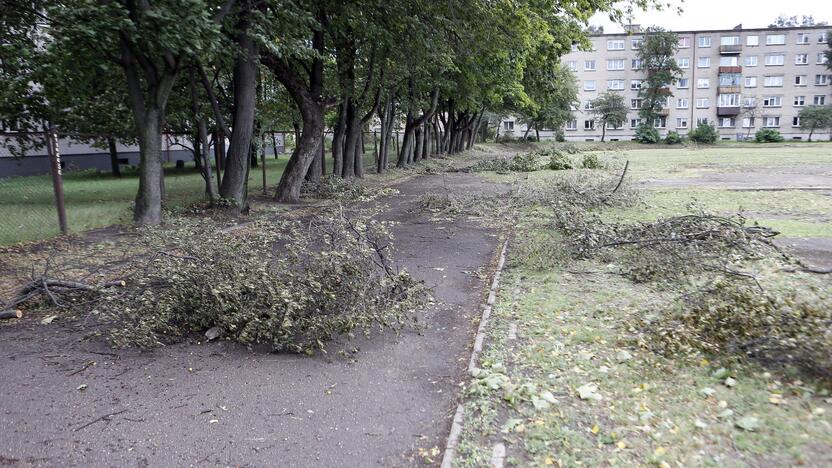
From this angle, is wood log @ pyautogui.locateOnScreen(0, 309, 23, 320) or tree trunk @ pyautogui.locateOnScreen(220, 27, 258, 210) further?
tree trunk @ pyautogui.locateOnScreen(220, 27, 258, 210)

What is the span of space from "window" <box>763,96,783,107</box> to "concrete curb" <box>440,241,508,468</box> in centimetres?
8418

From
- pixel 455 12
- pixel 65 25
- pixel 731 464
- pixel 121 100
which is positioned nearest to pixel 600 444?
pixel 731 464

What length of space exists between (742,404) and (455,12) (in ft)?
38.5

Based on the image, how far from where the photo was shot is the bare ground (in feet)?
11.8

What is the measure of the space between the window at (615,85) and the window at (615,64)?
1.79 m

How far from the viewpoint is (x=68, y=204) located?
14586 millimetres

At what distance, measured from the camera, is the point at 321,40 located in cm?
1517

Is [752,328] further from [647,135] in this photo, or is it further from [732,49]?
[732,49]

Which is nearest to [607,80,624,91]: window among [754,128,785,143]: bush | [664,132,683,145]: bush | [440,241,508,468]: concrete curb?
[664,132,683,145]: bush

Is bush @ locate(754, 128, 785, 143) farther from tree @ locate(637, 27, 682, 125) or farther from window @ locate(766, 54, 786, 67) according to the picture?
window @ locate(766, 54, 786, 67)

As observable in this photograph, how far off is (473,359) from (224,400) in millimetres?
1990

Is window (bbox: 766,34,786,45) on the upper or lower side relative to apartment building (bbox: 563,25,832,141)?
upper

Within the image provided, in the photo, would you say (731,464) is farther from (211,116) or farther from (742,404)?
(211,116)

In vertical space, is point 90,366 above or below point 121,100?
below
